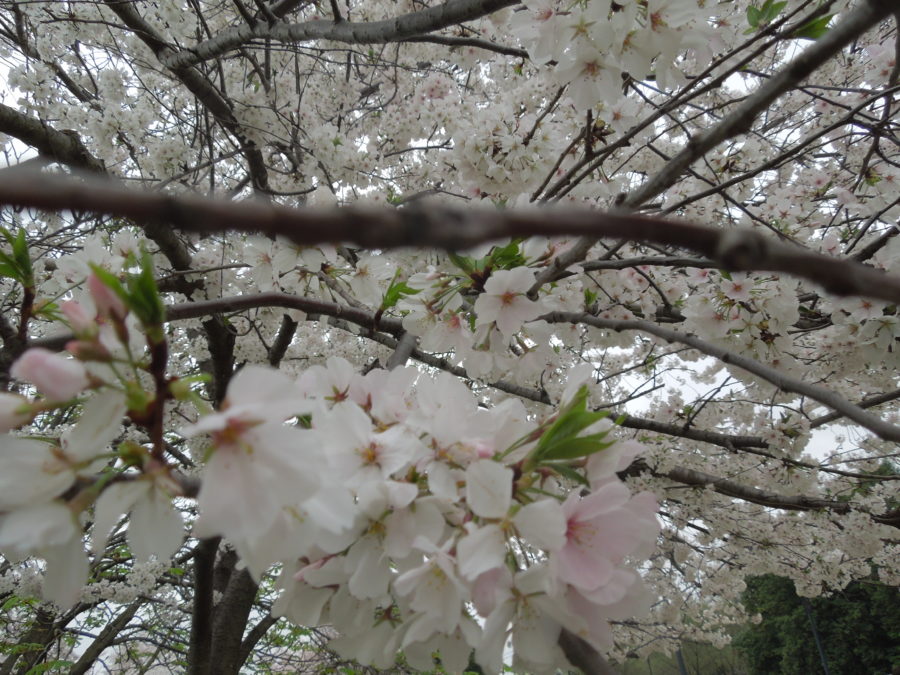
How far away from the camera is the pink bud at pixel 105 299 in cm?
56

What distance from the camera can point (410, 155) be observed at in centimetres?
603

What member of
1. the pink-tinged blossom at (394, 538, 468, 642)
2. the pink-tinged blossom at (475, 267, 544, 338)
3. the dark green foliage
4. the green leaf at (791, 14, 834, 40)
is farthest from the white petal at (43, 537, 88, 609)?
the dark green foliage

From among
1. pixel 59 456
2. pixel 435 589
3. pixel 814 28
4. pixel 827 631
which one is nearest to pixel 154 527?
pixel 59 456

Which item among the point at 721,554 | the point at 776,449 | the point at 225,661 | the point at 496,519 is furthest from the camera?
the point at 721,554

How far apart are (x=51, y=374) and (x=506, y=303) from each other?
1050 millimetres

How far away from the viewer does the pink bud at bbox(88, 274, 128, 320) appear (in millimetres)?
556

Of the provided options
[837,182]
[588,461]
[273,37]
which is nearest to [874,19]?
[588,461]

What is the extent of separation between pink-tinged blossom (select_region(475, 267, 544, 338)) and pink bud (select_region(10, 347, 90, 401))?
94 centimetres

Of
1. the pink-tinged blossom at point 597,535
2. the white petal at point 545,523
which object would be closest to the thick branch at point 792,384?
the pink-tinged blossom at point 597,535

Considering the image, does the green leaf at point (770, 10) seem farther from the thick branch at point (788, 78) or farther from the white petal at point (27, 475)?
the white petal at point (27, 475)

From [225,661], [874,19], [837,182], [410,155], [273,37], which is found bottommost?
[225,661]

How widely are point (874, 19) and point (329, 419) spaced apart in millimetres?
869

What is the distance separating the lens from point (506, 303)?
141cm

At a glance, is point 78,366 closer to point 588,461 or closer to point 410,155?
point 588,461
